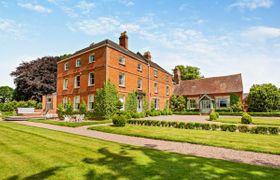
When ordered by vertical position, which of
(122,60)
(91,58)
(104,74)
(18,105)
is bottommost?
(18,105)

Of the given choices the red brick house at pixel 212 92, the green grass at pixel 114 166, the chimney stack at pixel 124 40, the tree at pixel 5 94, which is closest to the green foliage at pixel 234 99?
the red brick house at pixel 212 92

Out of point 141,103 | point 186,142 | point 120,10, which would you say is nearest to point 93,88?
point 141,103

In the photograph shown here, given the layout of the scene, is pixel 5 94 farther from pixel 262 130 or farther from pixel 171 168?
pixel 262 130

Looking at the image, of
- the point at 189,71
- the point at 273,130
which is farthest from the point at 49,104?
the point at 189,71

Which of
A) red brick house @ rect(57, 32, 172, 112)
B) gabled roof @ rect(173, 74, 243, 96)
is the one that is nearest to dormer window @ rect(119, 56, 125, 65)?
red brick house @ rect(57, 32, 172, 112)

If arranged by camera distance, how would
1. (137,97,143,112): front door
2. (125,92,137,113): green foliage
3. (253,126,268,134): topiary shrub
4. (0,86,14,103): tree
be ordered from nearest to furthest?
(253,126,268,134): topiary shrub → (125,92,137,113): green foliage → (137,97,143,112): front door → (0,86,14,103): tree

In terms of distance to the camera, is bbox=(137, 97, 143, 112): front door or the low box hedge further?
bbox=(137, 97, 143, 112): front door

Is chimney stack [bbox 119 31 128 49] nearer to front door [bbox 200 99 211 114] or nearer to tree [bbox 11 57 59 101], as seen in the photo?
front door [bbox 200 99 211 114]

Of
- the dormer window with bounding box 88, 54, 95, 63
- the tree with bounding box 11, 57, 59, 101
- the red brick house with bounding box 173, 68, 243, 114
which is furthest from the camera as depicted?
the tree with bounding box 11, 57, 59, 101

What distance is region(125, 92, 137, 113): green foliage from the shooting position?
2432 centimetres

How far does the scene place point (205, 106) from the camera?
35.4 m

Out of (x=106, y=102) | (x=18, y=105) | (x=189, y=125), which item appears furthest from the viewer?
(x=18, y=105)

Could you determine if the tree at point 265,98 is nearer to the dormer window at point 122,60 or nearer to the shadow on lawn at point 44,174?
the dormer window at point 122,60

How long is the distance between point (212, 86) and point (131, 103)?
67.4ft
